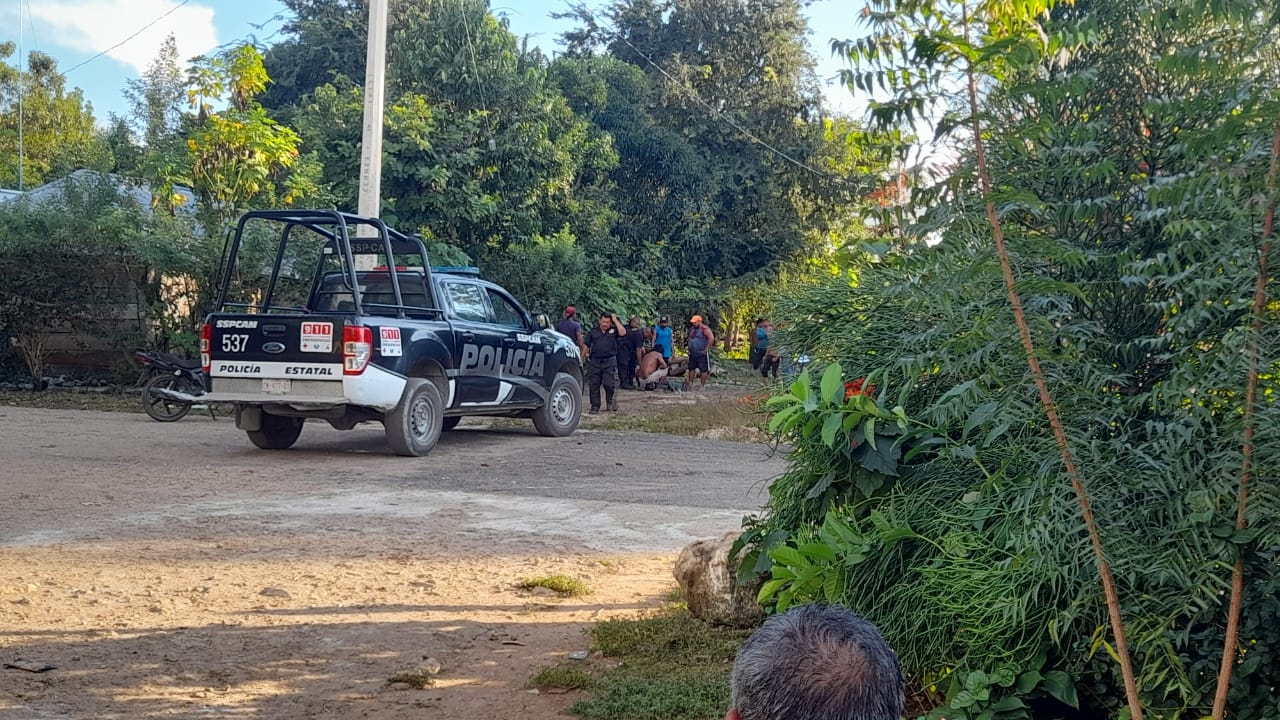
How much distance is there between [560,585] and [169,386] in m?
10.8

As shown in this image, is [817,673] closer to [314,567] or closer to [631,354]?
[314,567]

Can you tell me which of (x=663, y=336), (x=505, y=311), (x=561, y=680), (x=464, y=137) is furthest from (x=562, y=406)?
(x=561, y=680)

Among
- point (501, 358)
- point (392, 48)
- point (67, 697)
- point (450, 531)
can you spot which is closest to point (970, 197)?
point (67, 697)

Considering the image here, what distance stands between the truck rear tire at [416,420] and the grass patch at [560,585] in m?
5.62

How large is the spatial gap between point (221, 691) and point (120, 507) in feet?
15.0

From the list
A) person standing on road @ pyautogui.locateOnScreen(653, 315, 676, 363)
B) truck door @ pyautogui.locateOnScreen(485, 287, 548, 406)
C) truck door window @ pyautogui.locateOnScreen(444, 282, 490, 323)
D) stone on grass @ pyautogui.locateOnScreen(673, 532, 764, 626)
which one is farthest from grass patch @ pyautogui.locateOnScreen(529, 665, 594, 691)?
person standing on road @ pyautogui.locateOnScreen(653, 315, 676, 363)

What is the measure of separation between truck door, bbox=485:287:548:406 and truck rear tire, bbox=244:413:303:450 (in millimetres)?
2436

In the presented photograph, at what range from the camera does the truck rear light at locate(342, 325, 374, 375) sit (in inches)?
454

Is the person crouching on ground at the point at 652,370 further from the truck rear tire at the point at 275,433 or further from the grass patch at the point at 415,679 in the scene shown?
the grass patch at the point at 415,679

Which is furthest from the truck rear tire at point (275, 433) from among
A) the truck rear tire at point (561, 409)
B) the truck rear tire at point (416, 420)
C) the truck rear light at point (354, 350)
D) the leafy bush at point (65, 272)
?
the leafy bush at point (65, 272)

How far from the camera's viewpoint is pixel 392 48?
25578 millimetres

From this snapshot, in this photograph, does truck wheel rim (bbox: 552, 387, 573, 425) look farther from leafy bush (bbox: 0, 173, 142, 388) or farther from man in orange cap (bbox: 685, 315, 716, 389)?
A: man in orange cap (bbox: 685, 315, 716, 389)

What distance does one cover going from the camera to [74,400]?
59.3ft

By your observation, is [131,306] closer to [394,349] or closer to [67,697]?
[394,349]
